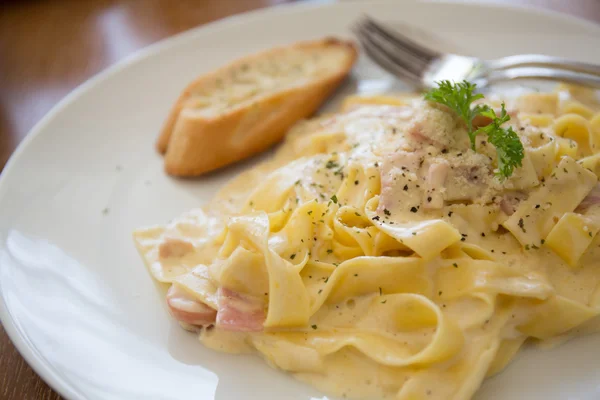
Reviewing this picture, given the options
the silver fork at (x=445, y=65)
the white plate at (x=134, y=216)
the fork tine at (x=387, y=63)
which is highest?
the silver fork at (x=445, y=65)

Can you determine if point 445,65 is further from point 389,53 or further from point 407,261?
point 407,261

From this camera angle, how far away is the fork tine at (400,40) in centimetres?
Result: 384

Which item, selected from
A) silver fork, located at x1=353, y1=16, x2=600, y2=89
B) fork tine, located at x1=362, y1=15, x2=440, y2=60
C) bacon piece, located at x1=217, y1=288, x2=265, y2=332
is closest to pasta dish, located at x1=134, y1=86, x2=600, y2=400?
bacon piece, located at x1=217, y1=288, x2=265, y2=332

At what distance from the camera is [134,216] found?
122 inches

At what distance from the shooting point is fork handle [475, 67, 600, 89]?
3.18 m

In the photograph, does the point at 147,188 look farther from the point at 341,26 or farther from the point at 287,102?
the point at 341,26

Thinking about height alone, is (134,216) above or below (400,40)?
below

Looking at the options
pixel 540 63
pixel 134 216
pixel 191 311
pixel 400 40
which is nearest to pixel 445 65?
pixel 400 40

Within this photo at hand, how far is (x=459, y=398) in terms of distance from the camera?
6.76 feet

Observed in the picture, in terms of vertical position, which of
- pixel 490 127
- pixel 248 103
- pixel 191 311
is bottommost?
pixel 191 311

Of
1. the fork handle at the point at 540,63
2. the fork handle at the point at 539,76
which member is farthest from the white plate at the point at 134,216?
the fork handle at the point at 539,76

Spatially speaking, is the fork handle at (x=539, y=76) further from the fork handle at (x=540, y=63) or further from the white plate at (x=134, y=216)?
the white plate at (x=134, y=216)

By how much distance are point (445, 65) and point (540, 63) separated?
607 mm

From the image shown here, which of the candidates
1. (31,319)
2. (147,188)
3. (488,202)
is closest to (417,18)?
(488,202)
